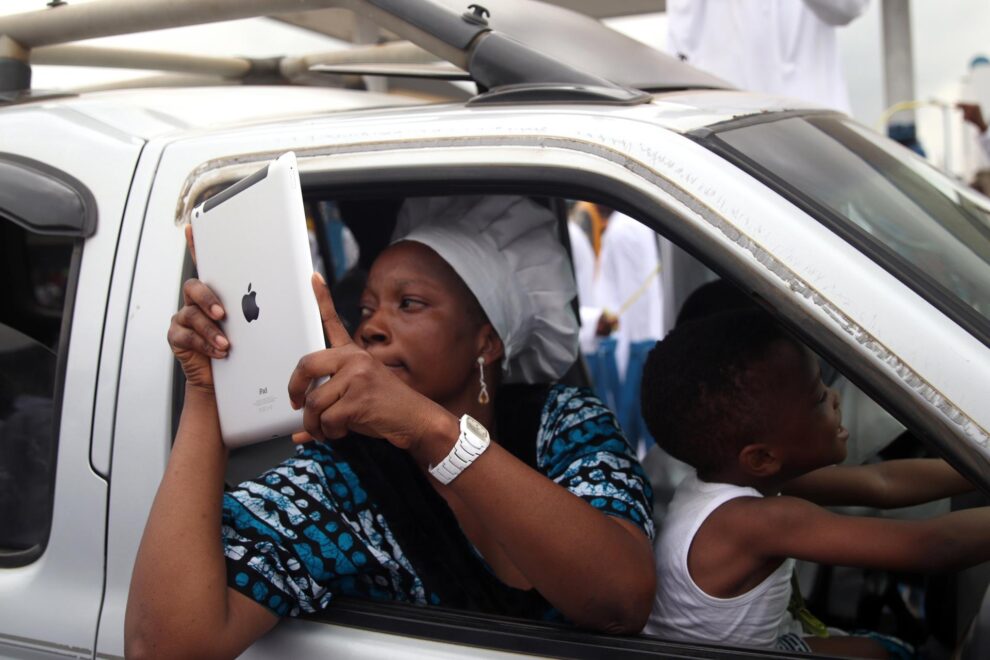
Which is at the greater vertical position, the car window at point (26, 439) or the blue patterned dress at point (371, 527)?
the car window at point (26, 439)

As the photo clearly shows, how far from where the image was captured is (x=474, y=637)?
138cm

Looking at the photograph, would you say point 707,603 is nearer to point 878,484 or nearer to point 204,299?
point 878,484

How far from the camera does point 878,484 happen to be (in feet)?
6.59

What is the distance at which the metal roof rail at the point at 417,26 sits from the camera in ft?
5.53

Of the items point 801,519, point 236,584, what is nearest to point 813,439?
point 801,519

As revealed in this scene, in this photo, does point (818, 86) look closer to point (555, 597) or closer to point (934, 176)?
point (934, 176)

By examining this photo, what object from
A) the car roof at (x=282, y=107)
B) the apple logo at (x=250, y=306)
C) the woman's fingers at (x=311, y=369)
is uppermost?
the car roof at (x=282, y=107)

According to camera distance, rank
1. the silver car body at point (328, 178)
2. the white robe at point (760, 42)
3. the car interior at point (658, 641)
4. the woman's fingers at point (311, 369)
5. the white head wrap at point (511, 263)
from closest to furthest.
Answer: the silver car body at point (328, 178) < the woman's fingers at point (311, 369) < the car interior at point (658, 641) < the white head wrap at point (511, 263) < the white robe at point (760, 42)

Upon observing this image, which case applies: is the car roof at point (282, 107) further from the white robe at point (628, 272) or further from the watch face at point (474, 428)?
the white robe at point (628, 272)

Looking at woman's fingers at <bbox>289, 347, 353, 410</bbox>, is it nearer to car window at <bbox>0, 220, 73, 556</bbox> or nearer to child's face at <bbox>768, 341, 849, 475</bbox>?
car window at <bbox>0, 220, 73, 556</bbox>

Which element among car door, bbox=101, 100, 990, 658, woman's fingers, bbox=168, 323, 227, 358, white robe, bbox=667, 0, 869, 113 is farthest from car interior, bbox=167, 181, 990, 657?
white robe, bbox=667, 0, 869, 113

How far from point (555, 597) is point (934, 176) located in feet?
4.16

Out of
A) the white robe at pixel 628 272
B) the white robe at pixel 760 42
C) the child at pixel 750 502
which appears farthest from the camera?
the white robe at pixel 628 272

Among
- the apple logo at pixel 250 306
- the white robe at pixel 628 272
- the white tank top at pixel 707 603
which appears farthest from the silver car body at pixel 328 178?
the white robe at pixel 628 272
